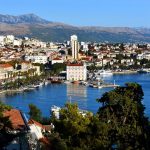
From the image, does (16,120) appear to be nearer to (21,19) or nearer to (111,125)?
(111,125)

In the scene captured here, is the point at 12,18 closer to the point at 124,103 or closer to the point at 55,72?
the point at 55,72

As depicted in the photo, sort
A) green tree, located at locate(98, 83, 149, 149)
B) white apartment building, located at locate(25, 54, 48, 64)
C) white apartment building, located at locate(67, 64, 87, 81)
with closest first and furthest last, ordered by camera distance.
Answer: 1. green tree, located at locate(98, 83, 149, 149)
2. white apartment building, located at locate(67, 64, 87, 81)
3. white apartment building, located at locate(25, 54, 48, 64)

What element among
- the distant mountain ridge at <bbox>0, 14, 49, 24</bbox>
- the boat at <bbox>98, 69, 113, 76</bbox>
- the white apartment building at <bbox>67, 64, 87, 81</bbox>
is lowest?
the boat at <bbox>98, 69, 113, 76</bbox>

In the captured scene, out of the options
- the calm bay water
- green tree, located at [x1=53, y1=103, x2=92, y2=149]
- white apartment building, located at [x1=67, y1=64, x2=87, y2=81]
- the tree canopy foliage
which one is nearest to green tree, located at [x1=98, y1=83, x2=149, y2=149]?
the tree canopy foliage

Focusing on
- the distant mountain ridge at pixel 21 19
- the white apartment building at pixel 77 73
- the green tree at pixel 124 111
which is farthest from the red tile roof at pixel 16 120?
the distant mountain ridge at pixel 21 19

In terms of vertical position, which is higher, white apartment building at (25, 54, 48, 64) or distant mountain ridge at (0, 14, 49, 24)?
distant mountain ridge at (0, 14, 49, 24)

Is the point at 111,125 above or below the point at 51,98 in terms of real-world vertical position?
above

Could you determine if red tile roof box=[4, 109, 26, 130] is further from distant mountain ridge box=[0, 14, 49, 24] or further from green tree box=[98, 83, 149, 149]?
distant mountain ridge box=[0, 14, 49, 24]

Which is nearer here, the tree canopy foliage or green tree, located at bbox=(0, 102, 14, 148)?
the tree canopy foliage

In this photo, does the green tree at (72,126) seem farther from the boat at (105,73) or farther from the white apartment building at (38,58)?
the white apartment building at (38,58)

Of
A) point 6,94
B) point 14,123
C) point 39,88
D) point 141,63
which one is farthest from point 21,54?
point 14,123

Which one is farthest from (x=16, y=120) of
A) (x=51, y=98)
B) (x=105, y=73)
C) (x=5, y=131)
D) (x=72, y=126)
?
(x=105, y=73)

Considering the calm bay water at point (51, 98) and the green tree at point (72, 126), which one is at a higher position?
the green tree at point (72, 126)
